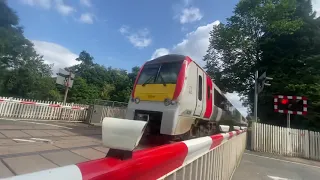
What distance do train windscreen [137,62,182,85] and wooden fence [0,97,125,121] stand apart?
7.82m

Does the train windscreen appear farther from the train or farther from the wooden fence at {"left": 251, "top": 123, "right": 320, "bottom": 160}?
the wooden fence at {"left": 251, "top": 123, "right": 320, "bottom": 160}

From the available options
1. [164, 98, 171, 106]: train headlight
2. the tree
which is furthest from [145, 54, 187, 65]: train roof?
the tree

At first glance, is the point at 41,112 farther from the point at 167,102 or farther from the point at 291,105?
the point at 291,105

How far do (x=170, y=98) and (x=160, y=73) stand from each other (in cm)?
118

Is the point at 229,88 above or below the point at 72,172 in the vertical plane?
above

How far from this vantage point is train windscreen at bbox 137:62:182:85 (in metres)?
6.44

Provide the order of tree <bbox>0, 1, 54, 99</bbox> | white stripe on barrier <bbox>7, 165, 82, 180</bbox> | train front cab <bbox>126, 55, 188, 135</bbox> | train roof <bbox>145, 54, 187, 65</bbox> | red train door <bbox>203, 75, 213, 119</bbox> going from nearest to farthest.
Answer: white stripe on barrier <bbox>7, 165, 82, 180</bbox>, train front cab <bbox>126, 55, 188, 135</bbox>, train roof <bbox>145, 54, 187, 65</bbox>, red train door <bbox>203, 75, 213, 119</bbox>, tree <bbox>0, 1, 54, 99</bbox>

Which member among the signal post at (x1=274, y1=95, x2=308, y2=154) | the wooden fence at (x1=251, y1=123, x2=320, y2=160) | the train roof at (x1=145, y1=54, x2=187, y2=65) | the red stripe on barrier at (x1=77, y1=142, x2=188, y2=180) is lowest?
the wooden fence at (x1=251, y1=123, x2=320, y2=160)

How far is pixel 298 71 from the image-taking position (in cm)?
2045

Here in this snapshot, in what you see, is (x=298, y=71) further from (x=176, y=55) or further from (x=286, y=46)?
(x=176, y=55)

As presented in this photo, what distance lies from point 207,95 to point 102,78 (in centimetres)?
5775

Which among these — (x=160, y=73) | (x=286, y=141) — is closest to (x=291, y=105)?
(x=286, y=141)

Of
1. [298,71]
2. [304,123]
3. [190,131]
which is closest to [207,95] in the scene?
[190,131]

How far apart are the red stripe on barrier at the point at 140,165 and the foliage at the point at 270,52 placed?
61.8 ft
